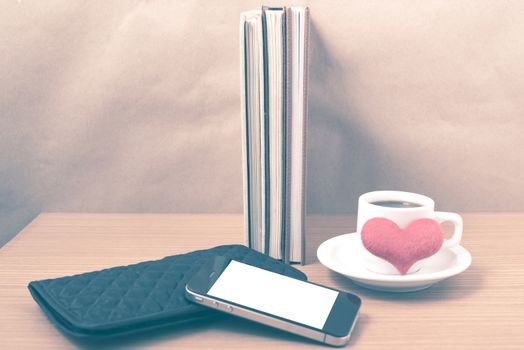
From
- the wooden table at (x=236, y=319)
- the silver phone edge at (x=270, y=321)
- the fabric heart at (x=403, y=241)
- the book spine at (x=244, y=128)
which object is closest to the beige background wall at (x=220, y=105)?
the wooden table at (x=236, y=319)

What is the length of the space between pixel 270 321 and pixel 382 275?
0.51 ft

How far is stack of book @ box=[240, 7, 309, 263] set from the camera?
663 mm

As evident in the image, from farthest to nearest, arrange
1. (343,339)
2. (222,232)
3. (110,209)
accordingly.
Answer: (110,209)
(222,232)
(343,339)

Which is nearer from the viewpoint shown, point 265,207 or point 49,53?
point 265,207

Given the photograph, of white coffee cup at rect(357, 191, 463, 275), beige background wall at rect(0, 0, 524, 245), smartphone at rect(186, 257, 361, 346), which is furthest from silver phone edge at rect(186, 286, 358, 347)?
beige background wall at rect(0, 0, 524, 245)

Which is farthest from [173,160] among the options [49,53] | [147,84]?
[49,53]

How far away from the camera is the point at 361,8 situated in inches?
33.6

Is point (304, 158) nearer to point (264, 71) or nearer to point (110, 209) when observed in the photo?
point (264, 71)

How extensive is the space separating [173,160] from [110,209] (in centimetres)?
14

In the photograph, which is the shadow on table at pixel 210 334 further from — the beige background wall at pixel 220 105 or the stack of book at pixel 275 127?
the beige background wall at pixel 220 105

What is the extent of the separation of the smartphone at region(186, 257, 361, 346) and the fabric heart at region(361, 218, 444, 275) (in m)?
0.07

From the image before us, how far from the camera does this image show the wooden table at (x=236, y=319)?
52 cm

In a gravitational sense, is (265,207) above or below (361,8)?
below

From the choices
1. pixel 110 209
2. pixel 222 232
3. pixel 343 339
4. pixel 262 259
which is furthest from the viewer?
pixel 110 209
